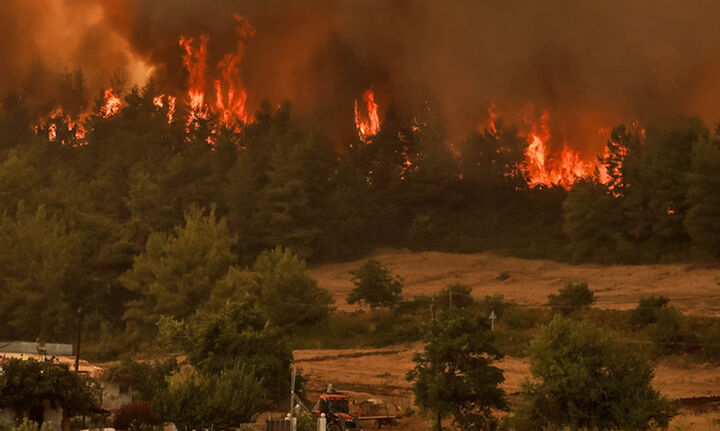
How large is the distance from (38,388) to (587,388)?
1797 centimetres

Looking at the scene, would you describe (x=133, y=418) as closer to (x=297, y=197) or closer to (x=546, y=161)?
(x=297, y=197)

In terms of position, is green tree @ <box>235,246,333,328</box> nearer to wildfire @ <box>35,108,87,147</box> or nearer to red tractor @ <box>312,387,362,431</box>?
red tractor @ <box>312,387,362,431</box>

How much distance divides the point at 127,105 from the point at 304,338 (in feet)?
182

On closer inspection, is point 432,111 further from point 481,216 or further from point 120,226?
point 120,226

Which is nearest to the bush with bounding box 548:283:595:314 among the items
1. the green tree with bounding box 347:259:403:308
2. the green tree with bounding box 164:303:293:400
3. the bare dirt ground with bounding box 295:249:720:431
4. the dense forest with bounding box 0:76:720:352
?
the bare dirt ground with bounding box 295:249:720:431

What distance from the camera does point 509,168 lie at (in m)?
84.3

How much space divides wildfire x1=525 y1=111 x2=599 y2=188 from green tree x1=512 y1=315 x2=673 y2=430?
55928 mm

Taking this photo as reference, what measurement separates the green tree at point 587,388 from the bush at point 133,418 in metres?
12.9

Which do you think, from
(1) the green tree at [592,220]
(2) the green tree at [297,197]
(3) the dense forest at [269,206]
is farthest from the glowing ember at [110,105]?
(1) the green tree at [592,220]

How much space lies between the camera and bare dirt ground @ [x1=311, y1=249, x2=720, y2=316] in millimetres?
54531

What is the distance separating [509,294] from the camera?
59.9 meters

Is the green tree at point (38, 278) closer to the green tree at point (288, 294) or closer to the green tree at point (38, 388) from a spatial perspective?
the green tree at point (288, 294)

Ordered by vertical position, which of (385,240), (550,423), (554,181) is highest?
(554,181)

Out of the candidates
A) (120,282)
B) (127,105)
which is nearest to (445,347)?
(120,282)
